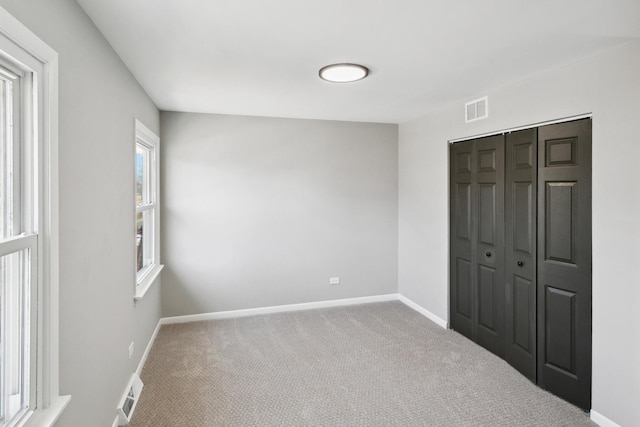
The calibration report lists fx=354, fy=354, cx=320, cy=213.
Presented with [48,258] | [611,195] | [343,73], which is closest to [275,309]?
[343,73]

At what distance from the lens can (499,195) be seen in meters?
3.16

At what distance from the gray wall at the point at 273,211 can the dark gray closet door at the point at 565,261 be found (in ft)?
7.31

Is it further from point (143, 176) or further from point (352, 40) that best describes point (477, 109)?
point (143, 176)

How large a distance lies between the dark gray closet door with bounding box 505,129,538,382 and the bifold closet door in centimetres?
9

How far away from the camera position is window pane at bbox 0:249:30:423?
1.22 m

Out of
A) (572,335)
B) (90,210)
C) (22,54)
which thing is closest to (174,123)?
(90,210)

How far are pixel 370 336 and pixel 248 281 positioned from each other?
1.57m

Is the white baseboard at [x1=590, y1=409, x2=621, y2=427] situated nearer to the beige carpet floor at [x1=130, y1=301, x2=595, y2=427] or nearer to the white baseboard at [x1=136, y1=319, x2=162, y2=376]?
the beige carpet floor at [x1=130, y1=301, x2=595, y2=427]

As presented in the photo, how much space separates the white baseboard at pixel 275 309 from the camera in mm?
4066

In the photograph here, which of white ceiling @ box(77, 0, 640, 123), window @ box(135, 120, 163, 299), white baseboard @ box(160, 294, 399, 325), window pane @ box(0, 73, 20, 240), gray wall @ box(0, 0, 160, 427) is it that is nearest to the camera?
window pane @ box(0, 73, 20, 240)

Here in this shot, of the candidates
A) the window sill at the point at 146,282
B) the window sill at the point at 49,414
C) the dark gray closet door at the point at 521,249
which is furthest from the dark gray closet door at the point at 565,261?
the window sill at the point at 146,282

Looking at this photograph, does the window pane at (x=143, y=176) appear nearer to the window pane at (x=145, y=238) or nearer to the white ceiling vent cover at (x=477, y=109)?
the window pane at (x=145, y=238)

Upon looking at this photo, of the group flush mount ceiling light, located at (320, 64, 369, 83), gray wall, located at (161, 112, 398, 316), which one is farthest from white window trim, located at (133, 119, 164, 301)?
flush mount ceiling light, located at (320, 64, 369, 83)

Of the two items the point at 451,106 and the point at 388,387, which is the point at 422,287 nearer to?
the point at 388,387
